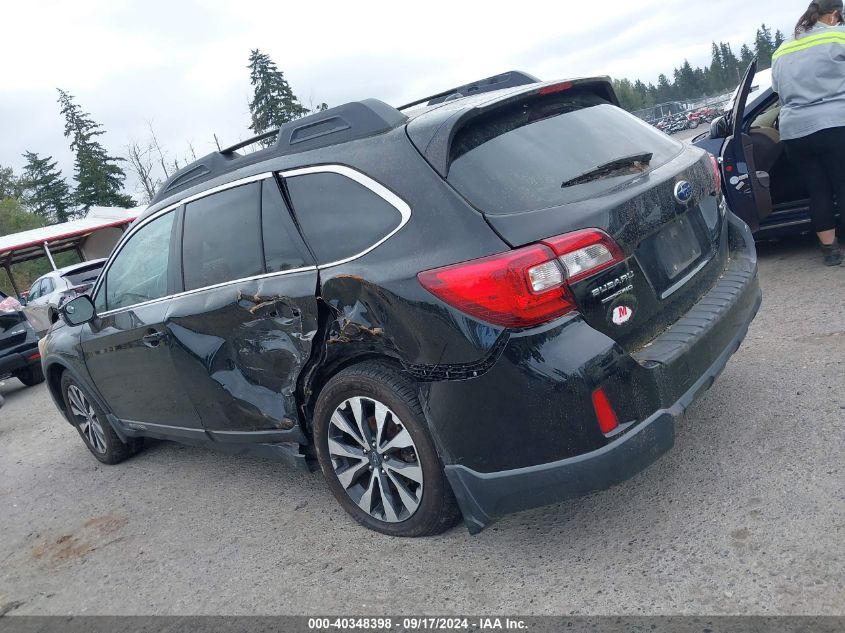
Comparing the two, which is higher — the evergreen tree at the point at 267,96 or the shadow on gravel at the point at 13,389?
the evergreen tree at the point at 267,96

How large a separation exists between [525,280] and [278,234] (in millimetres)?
1349

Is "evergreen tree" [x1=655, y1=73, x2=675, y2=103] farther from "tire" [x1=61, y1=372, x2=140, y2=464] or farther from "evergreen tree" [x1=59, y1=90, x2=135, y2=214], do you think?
"tire" [x1=61, y1=372, x2=140, y2=464]

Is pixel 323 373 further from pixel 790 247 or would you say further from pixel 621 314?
pixel 790 247

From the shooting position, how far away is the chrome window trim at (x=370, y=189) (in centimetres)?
284

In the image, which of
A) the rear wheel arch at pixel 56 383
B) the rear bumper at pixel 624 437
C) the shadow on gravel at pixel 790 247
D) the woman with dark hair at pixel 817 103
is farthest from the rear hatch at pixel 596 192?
the rear wheel arch at pixel 56 383

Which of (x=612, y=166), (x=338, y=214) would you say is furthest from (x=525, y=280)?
(x=338, y=214)

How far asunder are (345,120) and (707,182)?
172cm

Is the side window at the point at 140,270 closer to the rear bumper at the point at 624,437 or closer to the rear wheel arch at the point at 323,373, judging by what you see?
the rear wheel arch at the point at 323,373

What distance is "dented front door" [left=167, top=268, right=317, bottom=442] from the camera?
3227 millimetres

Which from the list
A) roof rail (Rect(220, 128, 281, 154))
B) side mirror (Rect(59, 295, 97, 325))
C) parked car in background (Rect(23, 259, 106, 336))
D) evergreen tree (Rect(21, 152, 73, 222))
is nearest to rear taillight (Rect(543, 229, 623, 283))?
roof rail (Rect(220, 128, 281, 154))

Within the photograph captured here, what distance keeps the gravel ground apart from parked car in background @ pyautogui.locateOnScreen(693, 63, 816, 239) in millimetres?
1556

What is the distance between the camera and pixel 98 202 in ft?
211

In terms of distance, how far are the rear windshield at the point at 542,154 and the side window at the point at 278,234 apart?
85cm

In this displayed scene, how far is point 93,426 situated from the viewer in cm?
534
